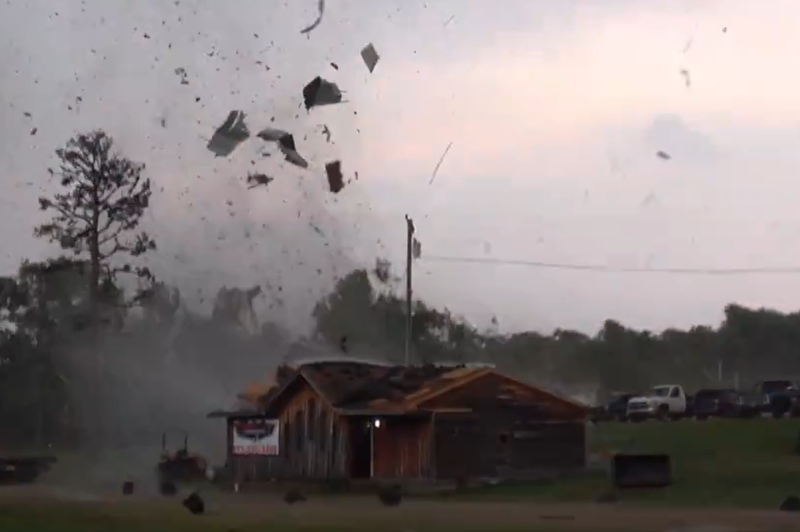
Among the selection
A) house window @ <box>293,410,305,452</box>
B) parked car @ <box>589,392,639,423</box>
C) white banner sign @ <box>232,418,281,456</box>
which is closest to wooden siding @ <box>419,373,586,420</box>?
house window @ <box>293,410,305,452</box>

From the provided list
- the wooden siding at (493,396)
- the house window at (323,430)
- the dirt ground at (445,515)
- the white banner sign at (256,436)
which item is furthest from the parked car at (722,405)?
the dirt ground at (445,515)

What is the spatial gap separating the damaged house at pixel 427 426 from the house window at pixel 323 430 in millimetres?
50

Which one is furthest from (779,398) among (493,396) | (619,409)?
(493,396)

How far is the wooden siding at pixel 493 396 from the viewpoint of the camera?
58.6 meters

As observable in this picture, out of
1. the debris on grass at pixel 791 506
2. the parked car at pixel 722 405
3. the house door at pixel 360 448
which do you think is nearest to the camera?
the debris on grass at pixel 791 506

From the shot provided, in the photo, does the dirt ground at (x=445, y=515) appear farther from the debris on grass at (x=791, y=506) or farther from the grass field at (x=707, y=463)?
the grass field at (x=707, y=463)

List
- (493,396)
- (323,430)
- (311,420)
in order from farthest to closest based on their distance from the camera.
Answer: (311,420) → (323,430) → (493,396)

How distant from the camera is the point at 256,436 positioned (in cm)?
6606

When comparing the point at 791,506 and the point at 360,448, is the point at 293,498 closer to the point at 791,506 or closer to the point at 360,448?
the point at 360,448

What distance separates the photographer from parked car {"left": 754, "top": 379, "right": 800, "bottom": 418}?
79.7 m

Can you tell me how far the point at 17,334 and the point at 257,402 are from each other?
42.1 m

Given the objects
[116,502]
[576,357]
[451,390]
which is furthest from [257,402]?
[576,357]

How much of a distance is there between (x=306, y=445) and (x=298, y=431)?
1061 millimetres

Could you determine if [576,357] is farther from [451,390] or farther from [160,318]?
[451,390]
